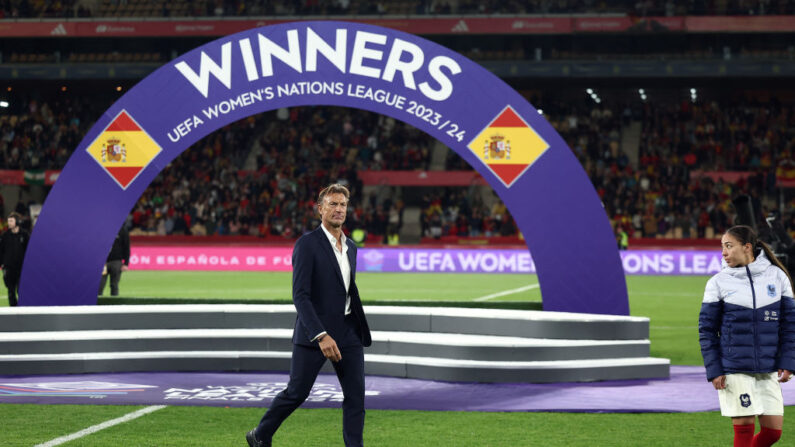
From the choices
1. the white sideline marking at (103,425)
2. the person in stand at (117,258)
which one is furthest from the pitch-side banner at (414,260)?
the white sideline marking at (103,425)

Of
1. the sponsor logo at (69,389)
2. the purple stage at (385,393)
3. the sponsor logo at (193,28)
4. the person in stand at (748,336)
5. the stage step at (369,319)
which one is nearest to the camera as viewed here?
the person in stand at (748,336)

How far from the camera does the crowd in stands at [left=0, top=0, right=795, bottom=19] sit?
42031 millimetres

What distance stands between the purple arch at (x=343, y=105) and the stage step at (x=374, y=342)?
684 mm

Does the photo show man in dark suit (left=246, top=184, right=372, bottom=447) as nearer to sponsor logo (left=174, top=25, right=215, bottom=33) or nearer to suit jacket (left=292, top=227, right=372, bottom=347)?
Result: suit jacket (left=292, top=227, right=372, bottom=347)

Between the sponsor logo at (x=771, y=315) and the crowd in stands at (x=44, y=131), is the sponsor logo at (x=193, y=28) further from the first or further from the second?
the sponsor logo at (x=771, y=315)

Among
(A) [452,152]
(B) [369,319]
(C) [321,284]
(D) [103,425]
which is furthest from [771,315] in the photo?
(A) [452,152]

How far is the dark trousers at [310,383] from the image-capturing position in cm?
627

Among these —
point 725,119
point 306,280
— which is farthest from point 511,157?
point 725,119

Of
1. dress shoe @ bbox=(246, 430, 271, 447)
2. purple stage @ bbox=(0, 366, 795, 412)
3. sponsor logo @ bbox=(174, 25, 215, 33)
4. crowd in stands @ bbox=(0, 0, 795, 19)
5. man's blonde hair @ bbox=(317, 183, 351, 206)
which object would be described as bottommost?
purple stage @ bbox=(0, 366, 795, 412)

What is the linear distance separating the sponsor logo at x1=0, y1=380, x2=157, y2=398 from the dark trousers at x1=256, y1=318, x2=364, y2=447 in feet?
12.3

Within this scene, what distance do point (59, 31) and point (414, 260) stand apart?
22.7m

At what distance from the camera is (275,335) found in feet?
37.3

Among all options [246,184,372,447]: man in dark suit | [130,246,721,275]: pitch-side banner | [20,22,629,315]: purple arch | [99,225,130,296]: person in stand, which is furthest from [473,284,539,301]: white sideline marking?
[246,184,372,447]: man in dark suit

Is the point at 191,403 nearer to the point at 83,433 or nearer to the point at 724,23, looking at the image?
the point at 83,433
